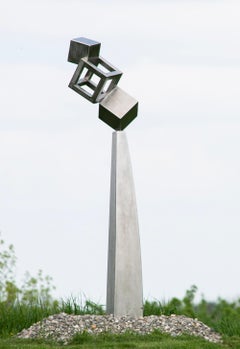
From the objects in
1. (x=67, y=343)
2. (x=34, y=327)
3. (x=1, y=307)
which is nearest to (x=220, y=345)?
(x=67, y=343)

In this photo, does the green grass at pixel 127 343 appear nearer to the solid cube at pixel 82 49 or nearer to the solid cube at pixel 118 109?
the solid cube at pixel 118 109

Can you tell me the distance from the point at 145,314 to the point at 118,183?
6.12 ft

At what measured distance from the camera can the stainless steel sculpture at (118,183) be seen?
29.8 ft

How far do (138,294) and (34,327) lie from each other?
1.36m

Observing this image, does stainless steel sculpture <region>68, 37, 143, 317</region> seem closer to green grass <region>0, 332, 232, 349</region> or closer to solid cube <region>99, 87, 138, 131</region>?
solid cube <region>99, 87, 138, 131</region>

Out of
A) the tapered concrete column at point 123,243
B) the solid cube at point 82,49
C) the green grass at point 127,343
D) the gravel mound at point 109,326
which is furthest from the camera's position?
the solid cube at point 82,49

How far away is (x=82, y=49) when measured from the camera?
9398 millimetres

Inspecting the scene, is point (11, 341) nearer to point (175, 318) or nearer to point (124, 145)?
point (175, 318)

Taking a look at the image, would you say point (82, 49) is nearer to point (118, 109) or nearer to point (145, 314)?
point (118, 109)

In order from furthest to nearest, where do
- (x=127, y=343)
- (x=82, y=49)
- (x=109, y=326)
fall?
(x=82, y=49), (x=109, y=326), (x=127, y=343)

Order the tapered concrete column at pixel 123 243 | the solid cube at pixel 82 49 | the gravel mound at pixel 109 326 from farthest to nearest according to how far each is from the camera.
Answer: the solid cube at pixel 82 49 < the tapered concrete column at pixel 123 243 < the gravel mound at pixel 109 326

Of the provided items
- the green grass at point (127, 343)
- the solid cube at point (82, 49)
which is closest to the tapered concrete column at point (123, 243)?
the green grass at point (127, 343)

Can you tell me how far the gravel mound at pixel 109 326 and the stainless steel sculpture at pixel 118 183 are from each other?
355 mm

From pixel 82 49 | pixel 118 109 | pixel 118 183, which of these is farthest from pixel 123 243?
pixel 82 49
